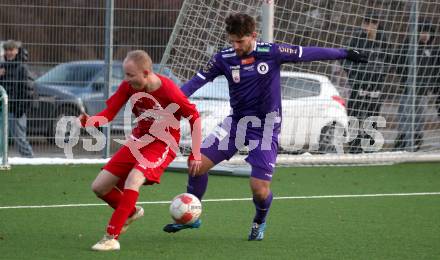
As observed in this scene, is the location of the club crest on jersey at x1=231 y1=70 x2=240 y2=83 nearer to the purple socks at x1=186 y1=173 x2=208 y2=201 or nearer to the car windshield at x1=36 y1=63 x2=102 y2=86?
the purple socks at x1=186 y1=173 x2=208 y2=201

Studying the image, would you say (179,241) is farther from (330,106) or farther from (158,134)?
(330,106)

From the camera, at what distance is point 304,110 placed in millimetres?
13719

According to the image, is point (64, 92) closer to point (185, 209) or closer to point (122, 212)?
point (185, 209)

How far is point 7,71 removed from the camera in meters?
13.3

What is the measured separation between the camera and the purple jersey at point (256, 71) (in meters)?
7.80

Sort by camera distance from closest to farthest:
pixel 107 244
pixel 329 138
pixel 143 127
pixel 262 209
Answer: pixel 107 244 → pixel 143 127 → pixel 262 209 → pixel 329 138

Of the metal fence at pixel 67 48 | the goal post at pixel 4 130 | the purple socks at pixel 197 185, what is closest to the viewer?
the purple socks at pixel 197 185

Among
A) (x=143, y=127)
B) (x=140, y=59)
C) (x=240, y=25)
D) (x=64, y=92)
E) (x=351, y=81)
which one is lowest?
(x=64, y=92)

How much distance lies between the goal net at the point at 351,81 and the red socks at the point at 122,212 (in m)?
5.73

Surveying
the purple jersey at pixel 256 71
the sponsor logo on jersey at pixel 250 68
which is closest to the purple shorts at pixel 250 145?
the purple jersey at pixel 256 71

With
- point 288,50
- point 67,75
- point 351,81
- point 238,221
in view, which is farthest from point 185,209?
point 67,75

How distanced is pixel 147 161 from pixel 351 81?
671 cm

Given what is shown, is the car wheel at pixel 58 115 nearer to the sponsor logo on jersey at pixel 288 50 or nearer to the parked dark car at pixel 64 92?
the parked dark car at pixel 64 92

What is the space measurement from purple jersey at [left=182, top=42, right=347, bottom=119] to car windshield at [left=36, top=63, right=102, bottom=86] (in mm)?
6011
